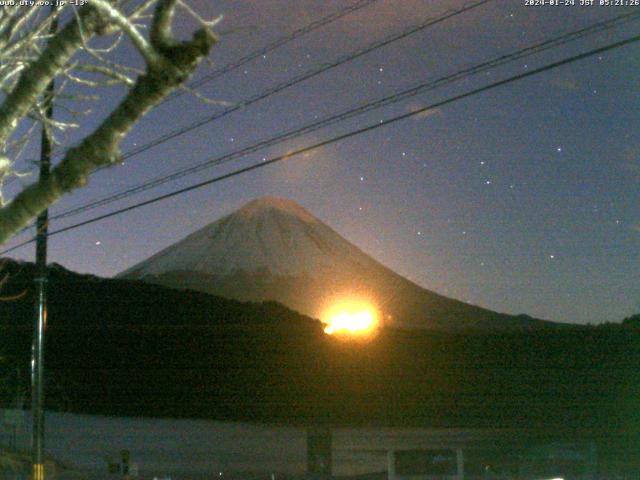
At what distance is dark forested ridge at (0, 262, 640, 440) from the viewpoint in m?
30.3

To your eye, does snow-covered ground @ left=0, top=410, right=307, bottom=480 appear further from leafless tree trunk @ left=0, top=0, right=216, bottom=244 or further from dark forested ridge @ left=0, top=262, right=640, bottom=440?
leafless tree trunk @ left=0, top=0, right=216, bottom=244

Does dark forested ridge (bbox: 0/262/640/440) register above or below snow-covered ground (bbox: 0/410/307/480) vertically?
above

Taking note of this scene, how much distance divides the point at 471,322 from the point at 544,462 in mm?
36697

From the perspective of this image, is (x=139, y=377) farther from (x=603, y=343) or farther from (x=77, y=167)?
(x=77, y=167)

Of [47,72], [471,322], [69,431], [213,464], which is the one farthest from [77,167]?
[471,322]

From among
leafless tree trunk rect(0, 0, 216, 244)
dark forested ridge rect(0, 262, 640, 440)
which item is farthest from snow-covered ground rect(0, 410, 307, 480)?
leafless tree trunk rect(0, 0, 216, 244)

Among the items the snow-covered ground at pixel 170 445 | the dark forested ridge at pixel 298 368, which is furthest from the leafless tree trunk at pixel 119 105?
the dark forested ridge at pixel 298 368

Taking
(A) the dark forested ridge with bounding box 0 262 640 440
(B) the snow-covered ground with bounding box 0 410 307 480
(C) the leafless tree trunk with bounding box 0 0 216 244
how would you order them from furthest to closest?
(A) the dark forested ridge with bounding box 0 262 640 440
(B) the snow-covered ground with bounding box 0 410 307 480
(C) the leafless tree trunk with bounding box 0 0 216 244

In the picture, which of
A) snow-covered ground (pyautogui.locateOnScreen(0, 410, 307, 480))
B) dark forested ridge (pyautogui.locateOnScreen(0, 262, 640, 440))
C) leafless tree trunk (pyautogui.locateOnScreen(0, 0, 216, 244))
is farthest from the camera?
dark forested ridge (pyautogui.locateOnScreen(0, 262, 640, 440))

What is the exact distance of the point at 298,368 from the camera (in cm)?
3503

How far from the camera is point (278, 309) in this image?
4328 centimetres

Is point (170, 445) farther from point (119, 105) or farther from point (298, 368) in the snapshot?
point (119, 105)

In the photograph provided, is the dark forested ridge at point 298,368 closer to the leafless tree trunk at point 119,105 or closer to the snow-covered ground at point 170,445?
the snow-covered ground at point 170,445

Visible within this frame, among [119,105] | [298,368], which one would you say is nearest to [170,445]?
[298,368]
